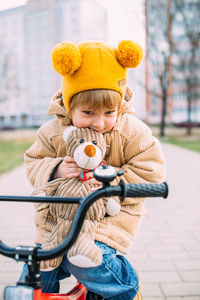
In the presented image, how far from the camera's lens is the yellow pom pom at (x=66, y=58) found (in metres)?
1.38

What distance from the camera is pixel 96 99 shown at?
57.5 inches

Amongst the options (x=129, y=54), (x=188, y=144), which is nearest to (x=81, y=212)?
(x=129, y=54)

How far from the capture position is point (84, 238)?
1341 millimetres

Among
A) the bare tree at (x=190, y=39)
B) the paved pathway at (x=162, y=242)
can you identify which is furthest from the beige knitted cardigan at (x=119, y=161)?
the bare tree at (x=190, y=39)

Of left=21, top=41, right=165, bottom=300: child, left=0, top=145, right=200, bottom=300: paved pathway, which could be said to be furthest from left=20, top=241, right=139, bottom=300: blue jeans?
left=0, top=145, right=200, bottom=300: paved pathway

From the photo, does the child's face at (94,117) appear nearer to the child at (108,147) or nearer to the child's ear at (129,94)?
the child at (108,147)

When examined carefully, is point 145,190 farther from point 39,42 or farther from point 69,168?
point 39,42

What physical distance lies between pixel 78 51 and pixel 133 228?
91 cm

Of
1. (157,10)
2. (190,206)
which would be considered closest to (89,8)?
(157,10)

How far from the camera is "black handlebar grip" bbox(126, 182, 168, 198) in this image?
1.03 metres

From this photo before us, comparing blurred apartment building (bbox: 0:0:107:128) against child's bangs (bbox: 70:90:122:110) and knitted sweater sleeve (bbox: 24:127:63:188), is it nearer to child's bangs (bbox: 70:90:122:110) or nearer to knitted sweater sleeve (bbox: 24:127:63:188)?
knitted sweater sleeve (bbox: 24:127:63:188)

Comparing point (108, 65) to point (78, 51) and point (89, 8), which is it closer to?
point (78, 51)

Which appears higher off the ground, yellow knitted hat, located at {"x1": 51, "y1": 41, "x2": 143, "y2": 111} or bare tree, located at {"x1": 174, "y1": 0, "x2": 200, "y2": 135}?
bare tree, located at {"x1": 174, "y1": 0, "x2": 200, "y2": 135}

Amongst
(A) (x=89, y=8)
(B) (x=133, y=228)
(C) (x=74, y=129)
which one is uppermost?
(A) (x=89, y=8)
